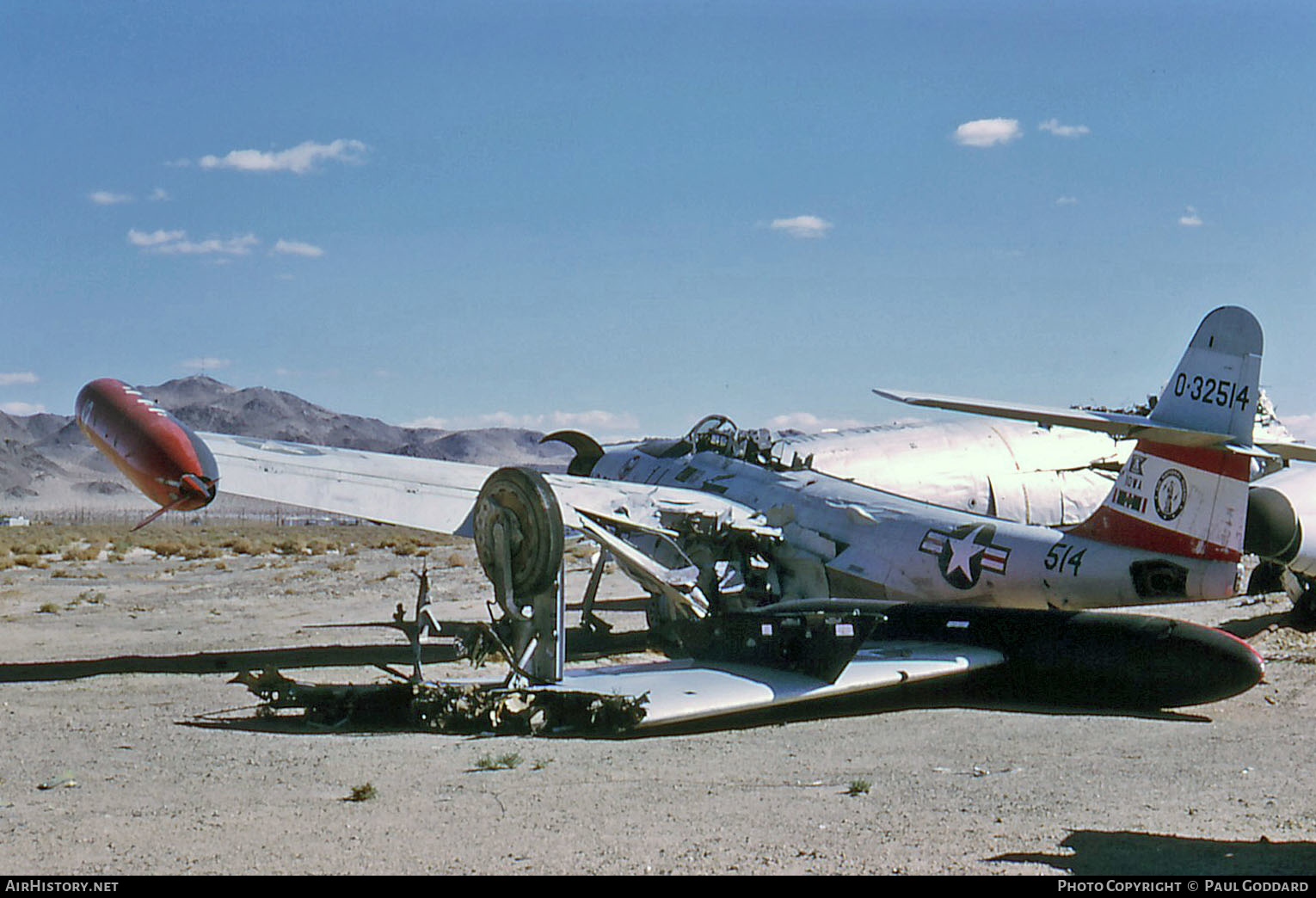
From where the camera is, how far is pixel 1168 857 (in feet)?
20.9

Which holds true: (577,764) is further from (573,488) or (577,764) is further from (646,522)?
(573,488)

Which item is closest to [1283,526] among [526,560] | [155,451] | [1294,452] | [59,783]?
[1294,452]

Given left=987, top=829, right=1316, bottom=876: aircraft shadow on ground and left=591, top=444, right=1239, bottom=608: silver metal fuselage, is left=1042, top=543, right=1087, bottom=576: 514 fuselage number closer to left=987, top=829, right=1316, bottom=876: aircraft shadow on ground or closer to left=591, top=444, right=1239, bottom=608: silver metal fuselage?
left=591, top=444, right=1239, bottom=608: silver metal fuselage

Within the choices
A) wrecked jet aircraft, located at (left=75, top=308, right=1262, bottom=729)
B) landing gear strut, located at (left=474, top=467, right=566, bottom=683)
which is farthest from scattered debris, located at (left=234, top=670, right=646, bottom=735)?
landing gear strut, located at (left=474, top=467, right=566, bottom=683)

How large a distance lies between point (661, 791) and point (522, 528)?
3.23 metres

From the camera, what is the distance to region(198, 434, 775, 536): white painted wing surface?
15.4m

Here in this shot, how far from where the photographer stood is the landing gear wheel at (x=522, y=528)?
10.7 meters

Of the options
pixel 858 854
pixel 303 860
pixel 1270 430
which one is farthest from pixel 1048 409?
pixel 1270 430

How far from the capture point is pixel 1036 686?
1277 centimetres

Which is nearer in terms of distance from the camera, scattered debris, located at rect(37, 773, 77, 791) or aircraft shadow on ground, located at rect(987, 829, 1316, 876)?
aircraft shadow on ground, located at rect(987, 829, 1316, 876)

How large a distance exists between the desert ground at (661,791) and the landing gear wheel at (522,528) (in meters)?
1.41

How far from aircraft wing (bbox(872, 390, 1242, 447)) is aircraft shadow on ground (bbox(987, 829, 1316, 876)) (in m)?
5.27

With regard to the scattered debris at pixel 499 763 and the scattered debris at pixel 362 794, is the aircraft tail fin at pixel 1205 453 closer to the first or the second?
the scattered debris at pixel 499 763
